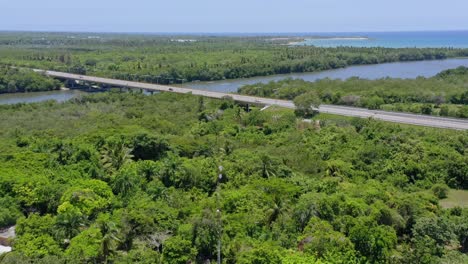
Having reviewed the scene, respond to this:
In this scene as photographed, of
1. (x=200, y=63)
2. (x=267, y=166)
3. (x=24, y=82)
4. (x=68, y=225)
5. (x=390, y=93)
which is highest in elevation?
(x=200, y=63)

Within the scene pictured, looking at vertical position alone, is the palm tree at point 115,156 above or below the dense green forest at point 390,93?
below

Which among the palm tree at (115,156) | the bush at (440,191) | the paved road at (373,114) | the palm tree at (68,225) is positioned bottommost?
the bush at (440,191)

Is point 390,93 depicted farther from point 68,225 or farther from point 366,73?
point 68,225

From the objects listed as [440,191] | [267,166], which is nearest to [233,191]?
[267,166]

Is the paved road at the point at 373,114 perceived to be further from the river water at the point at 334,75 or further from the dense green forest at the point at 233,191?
the river water at the point at 334,75

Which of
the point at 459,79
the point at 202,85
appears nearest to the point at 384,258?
the point at 459,79

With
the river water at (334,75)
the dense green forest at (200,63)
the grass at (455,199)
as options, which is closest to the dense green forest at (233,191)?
the grass at (455,199)
